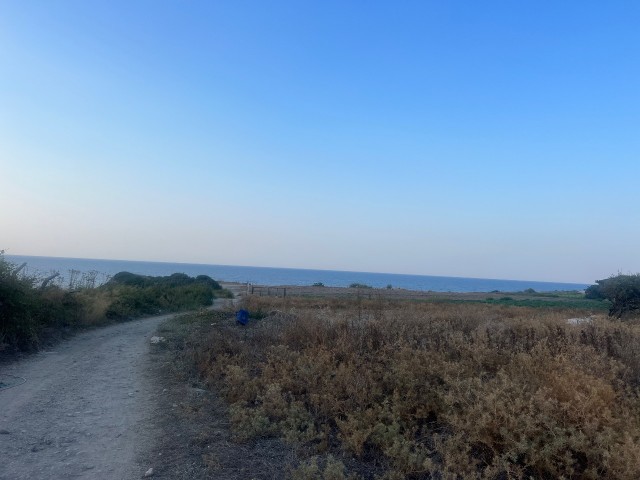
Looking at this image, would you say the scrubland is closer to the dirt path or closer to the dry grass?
the dirt path

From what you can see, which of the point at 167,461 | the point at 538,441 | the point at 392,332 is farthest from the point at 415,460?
the point at 392,332

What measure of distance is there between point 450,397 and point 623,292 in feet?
56.9

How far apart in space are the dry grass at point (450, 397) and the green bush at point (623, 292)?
1225 cm

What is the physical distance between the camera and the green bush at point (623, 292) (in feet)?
65.8

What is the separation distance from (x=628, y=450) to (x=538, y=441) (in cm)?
83

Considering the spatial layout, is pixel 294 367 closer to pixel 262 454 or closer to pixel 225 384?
pixel 225 384

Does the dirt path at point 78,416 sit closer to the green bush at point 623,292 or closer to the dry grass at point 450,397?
the dry grass at point 450,397

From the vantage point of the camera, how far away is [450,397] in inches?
248

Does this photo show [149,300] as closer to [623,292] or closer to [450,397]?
[623,292]

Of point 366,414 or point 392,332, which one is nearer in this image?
point 366,414

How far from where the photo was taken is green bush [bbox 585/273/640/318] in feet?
65.8

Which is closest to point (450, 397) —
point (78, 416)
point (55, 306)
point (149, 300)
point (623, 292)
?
point (78, 416)

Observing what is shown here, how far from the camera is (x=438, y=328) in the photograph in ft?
33.7

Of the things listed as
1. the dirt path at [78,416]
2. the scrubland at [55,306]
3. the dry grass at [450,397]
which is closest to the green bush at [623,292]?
the dry grass at [450,397]
